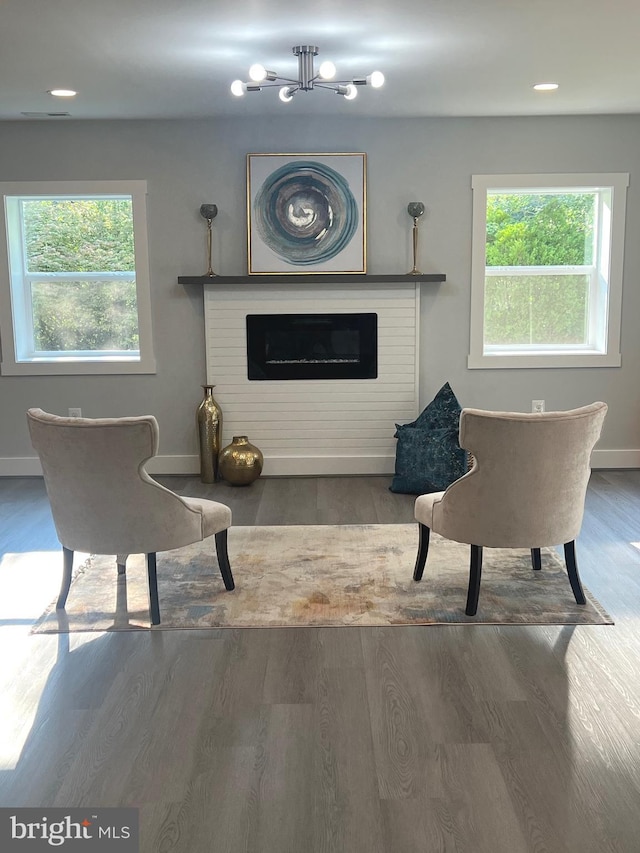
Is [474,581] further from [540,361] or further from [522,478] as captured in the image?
[540,361]

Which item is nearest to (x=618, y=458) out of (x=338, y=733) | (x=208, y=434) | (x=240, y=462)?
(x=240, y=462)

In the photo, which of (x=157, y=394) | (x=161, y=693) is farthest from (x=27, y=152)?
(x=161, y=693)

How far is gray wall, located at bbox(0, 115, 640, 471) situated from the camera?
20.0ft

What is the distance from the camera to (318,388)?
633 centimetres

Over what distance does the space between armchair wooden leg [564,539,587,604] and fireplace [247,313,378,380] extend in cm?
279

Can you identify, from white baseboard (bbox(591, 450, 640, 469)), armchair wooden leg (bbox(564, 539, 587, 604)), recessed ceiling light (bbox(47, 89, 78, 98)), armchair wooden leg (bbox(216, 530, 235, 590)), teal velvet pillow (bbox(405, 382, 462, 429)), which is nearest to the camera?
armchair wooden leg (bbox(564, 539, 587, 604))

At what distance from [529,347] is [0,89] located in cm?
390

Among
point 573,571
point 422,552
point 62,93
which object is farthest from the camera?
point 62,93

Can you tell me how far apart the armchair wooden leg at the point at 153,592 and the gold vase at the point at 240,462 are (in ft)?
7.67

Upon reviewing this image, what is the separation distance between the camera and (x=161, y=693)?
9.86ft

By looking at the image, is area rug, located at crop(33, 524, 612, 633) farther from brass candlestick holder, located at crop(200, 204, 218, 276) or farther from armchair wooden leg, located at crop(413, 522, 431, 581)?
brass candlestick holder, located at crop(200, 204, 218, 276)

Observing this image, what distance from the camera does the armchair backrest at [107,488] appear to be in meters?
3.41

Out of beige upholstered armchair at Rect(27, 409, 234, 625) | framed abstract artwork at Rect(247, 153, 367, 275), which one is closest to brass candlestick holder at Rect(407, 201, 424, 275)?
framed abstract artwork at Rect(247, 153, 367, 275)

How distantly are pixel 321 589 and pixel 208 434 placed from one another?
2.40 m
